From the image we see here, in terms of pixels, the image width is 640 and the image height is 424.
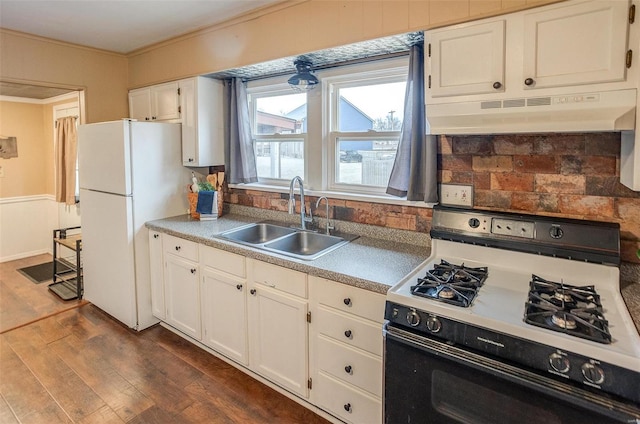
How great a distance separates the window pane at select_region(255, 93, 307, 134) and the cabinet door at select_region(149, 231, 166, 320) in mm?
1204

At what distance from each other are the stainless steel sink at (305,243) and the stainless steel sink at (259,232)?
0.27 ft

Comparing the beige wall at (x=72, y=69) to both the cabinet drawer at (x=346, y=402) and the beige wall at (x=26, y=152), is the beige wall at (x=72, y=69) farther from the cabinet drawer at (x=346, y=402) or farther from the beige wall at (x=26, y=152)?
the cabinet drawer at (x=346, y=402)

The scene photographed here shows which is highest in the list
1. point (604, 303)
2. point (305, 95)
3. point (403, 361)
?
point (305, 95)

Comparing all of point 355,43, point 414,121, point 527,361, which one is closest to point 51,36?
point 355,43

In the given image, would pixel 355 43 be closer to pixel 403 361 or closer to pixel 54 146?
pixel 403 361

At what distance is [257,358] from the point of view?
2291 millimetres

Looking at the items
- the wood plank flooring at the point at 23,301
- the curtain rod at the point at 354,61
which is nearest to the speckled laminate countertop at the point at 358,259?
the curtain rod at the point at 354,61

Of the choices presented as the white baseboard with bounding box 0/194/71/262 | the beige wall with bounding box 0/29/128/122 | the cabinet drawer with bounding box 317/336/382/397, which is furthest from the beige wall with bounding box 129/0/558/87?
the white baseboard with bounding box 0/194/71/262

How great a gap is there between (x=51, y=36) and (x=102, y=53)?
44cm

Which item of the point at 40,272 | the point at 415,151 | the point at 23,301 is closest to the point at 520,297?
the point at 415,151

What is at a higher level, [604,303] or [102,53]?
[102,53]

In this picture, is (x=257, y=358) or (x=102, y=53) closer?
(x=257, y=358)

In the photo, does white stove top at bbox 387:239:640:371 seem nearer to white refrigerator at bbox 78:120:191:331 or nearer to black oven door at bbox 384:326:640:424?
black oven door at bbox 384:326:640:424

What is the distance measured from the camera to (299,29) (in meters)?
2.28
